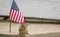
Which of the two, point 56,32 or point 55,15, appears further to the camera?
point 55,15

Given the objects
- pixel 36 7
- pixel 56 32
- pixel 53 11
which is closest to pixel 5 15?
pixel 36 7

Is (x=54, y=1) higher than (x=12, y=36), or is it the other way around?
(x=54, y=1)

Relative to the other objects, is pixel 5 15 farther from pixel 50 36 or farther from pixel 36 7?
pixel 50 36

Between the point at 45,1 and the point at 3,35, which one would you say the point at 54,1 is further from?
Result: the point at 3,35

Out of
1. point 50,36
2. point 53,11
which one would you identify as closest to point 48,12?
point 53,11

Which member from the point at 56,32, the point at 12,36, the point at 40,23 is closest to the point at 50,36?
the point at 56,32

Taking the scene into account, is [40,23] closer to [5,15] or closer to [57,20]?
[57,20]

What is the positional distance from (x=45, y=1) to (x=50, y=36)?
2.24m

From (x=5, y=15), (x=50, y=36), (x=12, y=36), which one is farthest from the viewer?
(x=5, y=15)

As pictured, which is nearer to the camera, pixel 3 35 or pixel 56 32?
pixel 3 35

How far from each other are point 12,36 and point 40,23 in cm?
280

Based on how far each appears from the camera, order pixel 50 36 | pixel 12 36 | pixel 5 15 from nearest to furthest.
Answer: pixel 12 36 → pixel 50 36 → pixel 5 15

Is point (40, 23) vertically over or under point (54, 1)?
under

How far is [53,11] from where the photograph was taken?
27.1ft
